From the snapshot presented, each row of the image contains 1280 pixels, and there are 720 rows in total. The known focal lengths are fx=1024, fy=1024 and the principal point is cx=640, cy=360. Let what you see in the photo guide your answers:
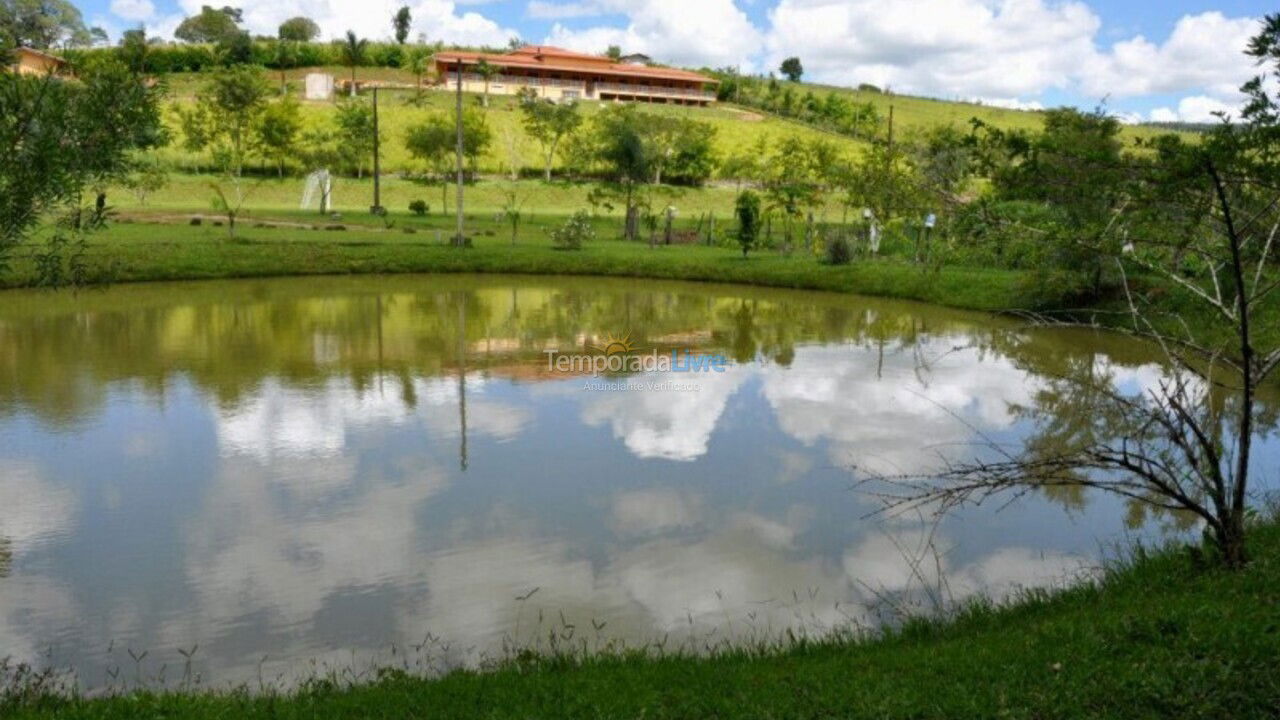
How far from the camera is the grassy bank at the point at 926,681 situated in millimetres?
4137

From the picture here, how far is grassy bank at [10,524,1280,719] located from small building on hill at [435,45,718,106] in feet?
197

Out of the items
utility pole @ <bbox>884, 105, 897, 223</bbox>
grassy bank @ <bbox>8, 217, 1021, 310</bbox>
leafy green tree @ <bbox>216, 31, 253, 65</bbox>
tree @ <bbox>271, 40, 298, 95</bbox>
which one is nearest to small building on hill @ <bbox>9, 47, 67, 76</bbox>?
utility pole @ <bbox>884, 105, 897, 223</bbox>

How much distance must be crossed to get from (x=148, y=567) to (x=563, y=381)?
687 centimetres

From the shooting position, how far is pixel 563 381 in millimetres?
13062

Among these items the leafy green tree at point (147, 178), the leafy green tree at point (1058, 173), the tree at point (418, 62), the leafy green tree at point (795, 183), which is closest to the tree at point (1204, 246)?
the leafy green tree at point (1058, 173)

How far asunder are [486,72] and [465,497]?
53.2 metres

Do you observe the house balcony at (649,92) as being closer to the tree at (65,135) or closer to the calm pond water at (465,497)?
the calm pond water at (465,497)

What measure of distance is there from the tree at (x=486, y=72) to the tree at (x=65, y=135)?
165 feet

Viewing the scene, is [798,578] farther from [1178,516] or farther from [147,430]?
[147,430]

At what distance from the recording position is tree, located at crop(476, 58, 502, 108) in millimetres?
55281

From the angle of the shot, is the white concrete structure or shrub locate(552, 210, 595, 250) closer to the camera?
shrub locate(552, 210, 595, 250)

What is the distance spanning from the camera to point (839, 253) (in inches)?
970

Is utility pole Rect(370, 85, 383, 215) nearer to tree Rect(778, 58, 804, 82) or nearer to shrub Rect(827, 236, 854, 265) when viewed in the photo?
shrub Rect(827, 236, 854, 265)

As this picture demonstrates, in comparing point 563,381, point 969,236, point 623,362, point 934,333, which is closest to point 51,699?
point 969,236
